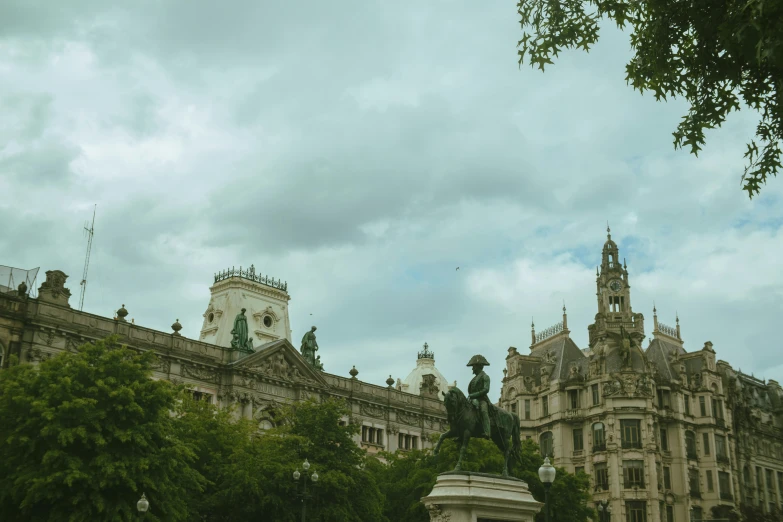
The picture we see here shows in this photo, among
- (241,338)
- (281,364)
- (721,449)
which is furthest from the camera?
(721,449)

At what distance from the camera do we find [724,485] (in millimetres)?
77062

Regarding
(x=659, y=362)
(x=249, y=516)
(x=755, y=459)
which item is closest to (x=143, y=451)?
(x=249, y=516)

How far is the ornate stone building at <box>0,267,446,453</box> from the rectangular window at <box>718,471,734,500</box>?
26742mm

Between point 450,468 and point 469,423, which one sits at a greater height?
point 450,468

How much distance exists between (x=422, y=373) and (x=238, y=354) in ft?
177

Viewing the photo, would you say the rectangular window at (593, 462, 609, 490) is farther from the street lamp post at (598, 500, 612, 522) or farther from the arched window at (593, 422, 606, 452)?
the street lamp post at (598, 500, 612, 522)

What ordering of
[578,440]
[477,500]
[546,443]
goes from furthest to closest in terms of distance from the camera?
[546,443] → [578,440] → [477,500]

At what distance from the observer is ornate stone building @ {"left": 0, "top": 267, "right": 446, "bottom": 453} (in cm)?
4925

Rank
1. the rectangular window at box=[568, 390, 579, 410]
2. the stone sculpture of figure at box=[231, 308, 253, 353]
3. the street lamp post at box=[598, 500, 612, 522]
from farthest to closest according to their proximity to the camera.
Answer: the rectangular window at box=[568, 390, 579, 410] → the stone sculpture of figure at box=[231, 308, 253, 353] → the street lamp post at box=[598, 500, 612, 522]

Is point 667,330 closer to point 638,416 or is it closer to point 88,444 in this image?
point 638,416

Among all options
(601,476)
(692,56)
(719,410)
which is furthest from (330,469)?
(719,410)

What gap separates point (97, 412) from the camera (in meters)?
32.5

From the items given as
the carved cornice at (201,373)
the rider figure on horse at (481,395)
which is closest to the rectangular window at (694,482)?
the carved cornice at (201,373)

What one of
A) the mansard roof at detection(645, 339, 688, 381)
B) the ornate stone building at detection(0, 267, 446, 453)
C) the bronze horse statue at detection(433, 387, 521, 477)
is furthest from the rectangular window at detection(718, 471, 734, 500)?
the bronze horse statue at detection(433, 387, 521, 477)
